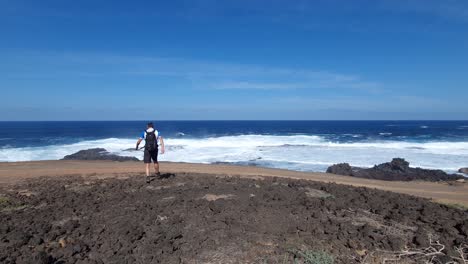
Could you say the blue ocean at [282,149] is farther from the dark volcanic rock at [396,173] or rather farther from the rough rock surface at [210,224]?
the rough rock surface at [210,224]

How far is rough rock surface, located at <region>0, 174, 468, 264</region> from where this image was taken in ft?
15.9

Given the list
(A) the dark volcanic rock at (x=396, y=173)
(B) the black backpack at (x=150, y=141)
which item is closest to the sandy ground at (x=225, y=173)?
(B) the black backpack at (x=150, y=141)

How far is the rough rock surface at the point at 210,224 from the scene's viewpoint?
4848 millimetres

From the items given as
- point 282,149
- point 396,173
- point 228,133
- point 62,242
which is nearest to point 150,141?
point 62,242

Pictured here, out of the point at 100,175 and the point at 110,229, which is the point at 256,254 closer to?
the point at 110,229

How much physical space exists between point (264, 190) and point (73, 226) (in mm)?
4196

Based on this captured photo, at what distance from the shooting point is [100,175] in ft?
37.8

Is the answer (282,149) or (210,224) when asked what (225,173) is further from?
(282,149)

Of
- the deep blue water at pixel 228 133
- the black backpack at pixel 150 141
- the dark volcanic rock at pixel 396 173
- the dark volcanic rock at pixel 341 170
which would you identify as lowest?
the dark volcanic rock at pixel 396 173

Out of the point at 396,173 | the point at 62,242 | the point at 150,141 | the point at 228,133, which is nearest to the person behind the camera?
the point at 62,242

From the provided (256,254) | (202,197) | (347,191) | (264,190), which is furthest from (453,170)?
(256,254)

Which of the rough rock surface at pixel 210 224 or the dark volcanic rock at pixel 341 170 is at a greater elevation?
the rough rock surface at pixel 210 224

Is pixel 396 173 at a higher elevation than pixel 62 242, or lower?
lower

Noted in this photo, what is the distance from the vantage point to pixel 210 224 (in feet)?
19.2
